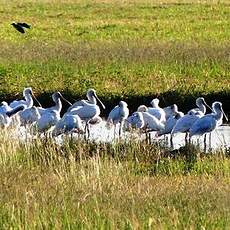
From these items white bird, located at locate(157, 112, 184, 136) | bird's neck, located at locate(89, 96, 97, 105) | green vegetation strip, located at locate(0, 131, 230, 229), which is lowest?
green vegetation strip, located at locate(0, 131, 230, 229)

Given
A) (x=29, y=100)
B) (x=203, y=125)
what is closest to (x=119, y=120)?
(x=203, y=125)

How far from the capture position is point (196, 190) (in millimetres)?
8727

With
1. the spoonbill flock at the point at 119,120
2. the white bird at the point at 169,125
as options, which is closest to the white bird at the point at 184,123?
the spoonbill flock at the point at 119,120

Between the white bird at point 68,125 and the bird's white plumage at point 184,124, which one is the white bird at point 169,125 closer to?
the bird's white plumage at point 184,124

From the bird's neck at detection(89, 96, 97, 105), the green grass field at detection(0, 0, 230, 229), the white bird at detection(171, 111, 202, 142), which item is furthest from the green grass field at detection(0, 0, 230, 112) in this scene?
the white bird at detection(171, 111, 202, 142)

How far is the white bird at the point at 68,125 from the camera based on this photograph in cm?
1348

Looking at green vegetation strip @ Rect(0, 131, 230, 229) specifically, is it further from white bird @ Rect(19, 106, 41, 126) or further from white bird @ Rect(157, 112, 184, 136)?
white bird @ Rect(19, 106, 41, 126)

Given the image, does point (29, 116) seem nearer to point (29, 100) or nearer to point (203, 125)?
point (29, 100)

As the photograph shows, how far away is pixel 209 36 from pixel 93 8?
17.5 metres

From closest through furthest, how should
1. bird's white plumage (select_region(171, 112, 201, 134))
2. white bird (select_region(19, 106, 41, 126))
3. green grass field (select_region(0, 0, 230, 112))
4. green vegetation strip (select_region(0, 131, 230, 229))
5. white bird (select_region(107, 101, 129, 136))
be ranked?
green vegetation strip (select_region(0, 131, 230, 229)), bird's white plumage (select_region(171, 112, 201, 134)), white bird (select_region(19, 106, 41, 126)), white bird (select_region(107, 101, 129, 136)), green grass field (select_region(0, 0, 230, 112))

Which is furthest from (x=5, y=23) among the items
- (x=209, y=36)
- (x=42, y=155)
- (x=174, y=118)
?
(x=42, y=155)

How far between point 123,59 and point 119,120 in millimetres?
6924

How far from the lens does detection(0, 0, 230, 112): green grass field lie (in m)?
18.5

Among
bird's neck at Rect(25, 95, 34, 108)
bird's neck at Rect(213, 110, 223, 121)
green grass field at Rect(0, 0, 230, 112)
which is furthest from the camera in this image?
green grass field at Rect(0, 0, 230, 112)
